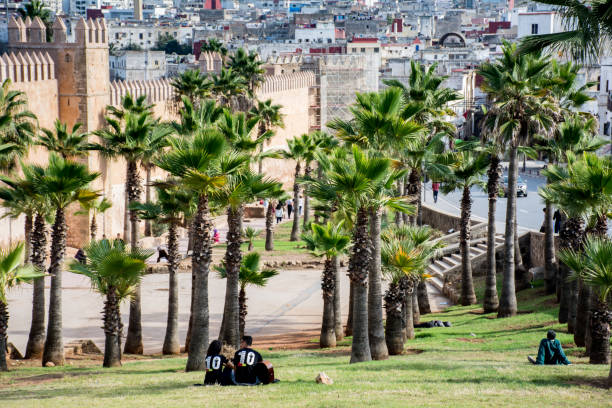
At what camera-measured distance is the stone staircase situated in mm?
32031

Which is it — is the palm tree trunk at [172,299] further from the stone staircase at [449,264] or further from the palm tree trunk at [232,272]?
the stone staircase at [449,264]

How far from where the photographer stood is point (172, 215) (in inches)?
892

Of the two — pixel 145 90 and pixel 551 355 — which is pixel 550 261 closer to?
pixel 551 355

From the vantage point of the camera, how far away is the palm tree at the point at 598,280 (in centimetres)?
1605

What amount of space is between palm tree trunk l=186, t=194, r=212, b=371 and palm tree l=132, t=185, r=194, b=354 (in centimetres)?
190

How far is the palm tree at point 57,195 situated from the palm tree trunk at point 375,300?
5.84 metres

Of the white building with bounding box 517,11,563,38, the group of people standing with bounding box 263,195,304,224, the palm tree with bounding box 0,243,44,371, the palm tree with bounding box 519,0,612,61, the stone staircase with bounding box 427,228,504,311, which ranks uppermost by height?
the white building with bounding box 517,11,563,38

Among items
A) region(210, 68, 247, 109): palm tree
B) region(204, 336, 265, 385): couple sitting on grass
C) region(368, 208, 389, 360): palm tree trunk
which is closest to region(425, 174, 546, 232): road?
region(210, 68, 247, 109): palm tree

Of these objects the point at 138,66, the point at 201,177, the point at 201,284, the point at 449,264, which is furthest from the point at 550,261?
the point at 138,66

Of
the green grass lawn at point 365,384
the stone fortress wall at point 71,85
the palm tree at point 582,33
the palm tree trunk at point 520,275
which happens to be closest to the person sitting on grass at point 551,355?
the green grass lawn at point 365,384

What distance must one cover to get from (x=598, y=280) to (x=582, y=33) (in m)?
4.28

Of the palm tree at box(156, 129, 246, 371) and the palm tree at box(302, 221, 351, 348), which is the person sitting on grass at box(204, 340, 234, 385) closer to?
the palm tree at box(156, 129, 246, 371)

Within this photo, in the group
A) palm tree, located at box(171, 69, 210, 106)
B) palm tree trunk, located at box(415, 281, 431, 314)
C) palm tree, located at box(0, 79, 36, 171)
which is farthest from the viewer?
palm tree, located at box(171, 69, 210, 106)

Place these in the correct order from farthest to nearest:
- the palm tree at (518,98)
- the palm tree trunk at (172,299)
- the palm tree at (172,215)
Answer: the palm tree at (518,98) → the palm tree trunk at (172,299) → the palm tree at (172,215)
